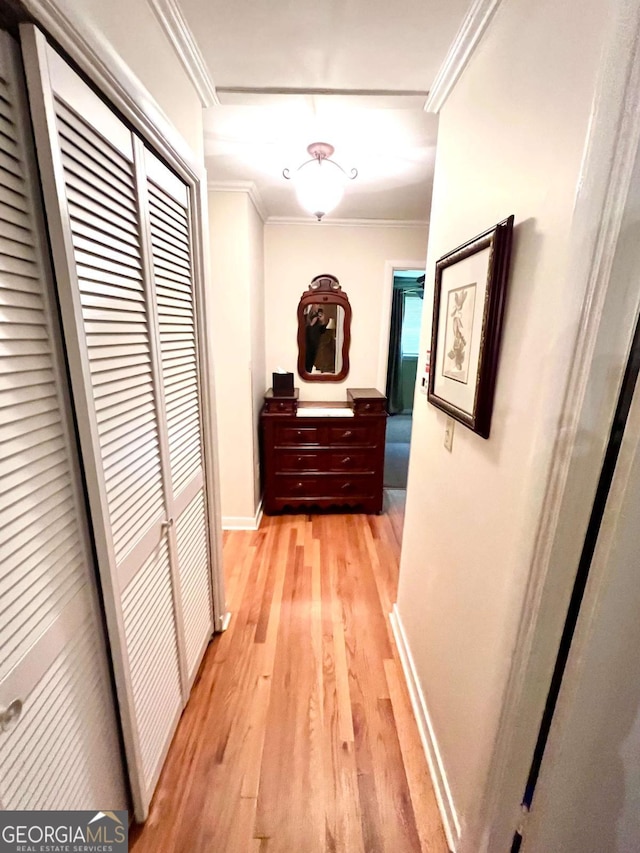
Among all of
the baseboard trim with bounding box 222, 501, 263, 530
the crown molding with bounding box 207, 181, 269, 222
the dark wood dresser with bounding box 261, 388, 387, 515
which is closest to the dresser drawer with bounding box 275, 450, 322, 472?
the dark wood dresser with bounding box 261, 388, 387, 515

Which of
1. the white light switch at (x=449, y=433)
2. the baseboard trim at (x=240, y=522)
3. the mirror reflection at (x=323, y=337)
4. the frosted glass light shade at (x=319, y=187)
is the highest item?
the frosted glass light shade at (x=319, y=187)

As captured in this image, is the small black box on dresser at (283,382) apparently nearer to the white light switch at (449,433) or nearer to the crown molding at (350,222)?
the crown molding at (350,222)

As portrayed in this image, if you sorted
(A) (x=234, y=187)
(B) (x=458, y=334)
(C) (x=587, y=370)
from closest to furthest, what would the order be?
(C) (x=587, y=370), (B) (x=458, y=334), (A) (x=234, y=187)

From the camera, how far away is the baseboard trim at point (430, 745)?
1.10 m

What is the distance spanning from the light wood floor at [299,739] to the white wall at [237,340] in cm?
76

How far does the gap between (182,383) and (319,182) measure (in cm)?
→ 122

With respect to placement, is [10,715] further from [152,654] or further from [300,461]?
Answer: [300,461]

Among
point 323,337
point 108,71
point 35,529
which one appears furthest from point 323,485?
point 108,71

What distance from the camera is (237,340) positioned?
255 cm

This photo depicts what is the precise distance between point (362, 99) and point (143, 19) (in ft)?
2.69

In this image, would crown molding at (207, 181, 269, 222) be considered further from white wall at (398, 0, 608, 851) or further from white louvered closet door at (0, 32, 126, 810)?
white louvered closet door at (0, 32, 126, 810)

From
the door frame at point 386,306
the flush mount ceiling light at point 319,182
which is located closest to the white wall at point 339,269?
the door frame at point 386,306

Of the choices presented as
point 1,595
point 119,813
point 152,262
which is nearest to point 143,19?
point 152,262

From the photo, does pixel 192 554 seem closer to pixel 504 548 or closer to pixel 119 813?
pixel 119 813
